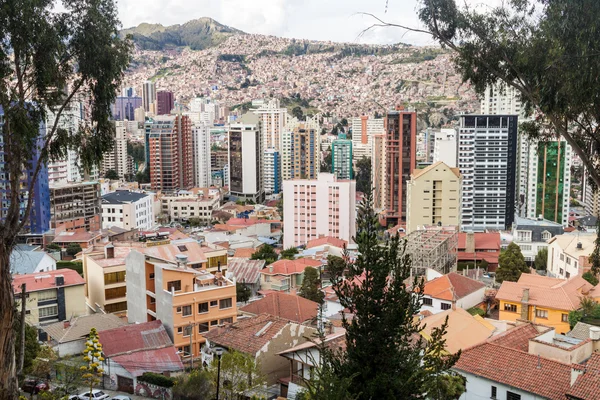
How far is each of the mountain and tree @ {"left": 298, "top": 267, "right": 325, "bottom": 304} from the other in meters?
158

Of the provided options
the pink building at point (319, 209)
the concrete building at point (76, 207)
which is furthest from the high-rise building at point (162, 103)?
the pink building at point (319, 209)

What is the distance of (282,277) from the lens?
2594cm

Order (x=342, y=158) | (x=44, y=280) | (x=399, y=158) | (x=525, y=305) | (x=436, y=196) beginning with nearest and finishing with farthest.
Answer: (x=525, y=305) < (x=44, y=280) < (x=436, y=196) < (x=399, y=158) < (x=342, y=158)

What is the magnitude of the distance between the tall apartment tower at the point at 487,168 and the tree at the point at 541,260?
539 inches

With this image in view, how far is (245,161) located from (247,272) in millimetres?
37261

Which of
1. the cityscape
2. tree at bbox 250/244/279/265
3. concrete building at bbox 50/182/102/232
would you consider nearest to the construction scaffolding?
the cityscape

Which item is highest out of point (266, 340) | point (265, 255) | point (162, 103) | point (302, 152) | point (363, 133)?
point (162, 103)

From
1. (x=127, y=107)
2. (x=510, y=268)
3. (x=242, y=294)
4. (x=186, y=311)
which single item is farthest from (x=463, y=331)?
(x=127, y=107)

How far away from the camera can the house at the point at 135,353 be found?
13.5 m

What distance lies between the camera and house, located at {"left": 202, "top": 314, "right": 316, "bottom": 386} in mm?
12109

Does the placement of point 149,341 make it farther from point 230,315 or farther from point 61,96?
point 61,96

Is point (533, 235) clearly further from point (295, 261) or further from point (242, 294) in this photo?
point (242, 294)

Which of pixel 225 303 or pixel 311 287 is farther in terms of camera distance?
pixel 311 287

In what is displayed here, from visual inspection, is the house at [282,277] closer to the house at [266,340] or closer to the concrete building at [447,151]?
the house at [266,340]
